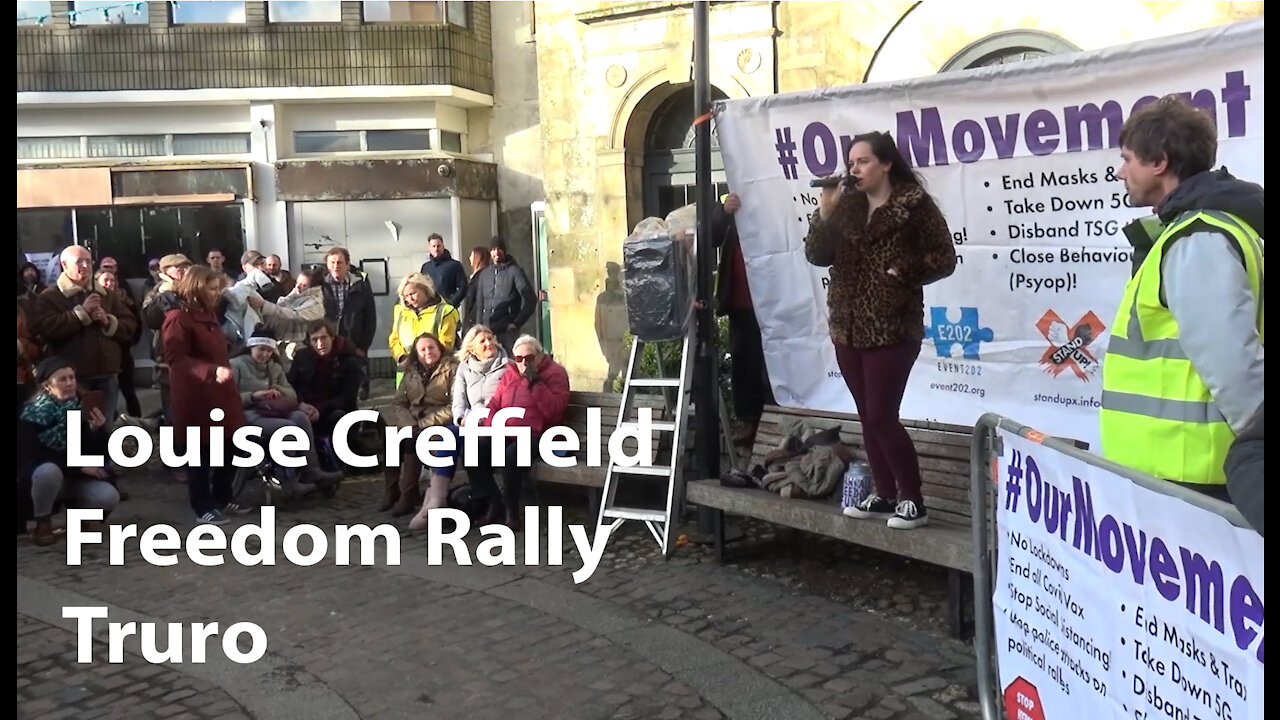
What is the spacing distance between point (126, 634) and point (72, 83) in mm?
15881

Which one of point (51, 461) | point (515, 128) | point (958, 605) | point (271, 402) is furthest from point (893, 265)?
point (515, 128)

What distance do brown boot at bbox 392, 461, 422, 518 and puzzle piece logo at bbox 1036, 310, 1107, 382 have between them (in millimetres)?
3980

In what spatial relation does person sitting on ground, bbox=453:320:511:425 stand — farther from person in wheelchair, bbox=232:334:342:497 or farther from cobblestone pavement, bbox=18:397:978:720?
person in wheelchair, bbox=232:334:342:497

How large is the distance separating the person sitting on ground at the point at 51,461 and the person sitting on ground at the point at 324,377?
1.72 m

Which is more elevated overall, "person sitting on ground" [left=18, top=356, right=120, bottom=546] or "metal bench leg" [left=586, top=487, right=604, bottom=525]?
"person sitting on ground" [left=18, top=356, right=120, bottom=546]

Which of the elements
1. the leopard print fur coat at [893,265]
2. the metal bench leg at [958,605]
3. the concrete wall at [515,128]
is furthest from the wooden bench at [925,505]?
the concrete wall at [515,128]

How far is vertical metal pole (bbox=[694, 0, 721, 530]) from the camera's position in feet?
21.0

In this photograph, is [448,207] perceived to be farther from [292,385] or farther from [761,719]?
[761,719]

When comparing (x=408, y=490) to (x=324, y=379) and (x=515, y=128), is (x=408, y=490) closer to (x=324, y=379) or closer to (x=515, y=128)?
(x=324, y=379)

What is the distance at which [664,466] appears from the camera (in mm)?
6844

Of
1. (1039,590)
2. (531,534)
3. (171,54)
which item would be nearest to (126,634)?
(531,534)

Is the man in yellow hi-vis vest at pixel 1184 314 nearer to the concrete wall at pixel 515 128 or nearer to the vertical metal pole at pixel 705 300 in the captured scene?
the vertical metal pole at pixel 705 300

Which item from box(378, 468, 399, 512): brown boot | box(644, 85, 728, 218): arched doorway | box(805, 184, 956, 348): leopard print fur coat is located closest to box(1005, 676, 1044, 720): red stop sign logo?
box(805, 184, 956, 348): leopard print fur coat

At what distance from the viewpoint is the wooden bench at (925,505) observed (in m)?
4.93
